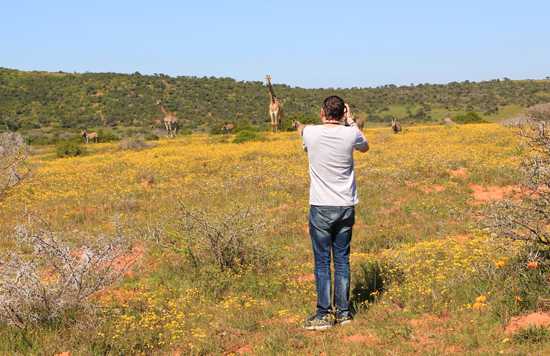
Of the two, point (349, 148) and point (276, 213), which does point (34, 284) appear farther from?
point (276, 213)

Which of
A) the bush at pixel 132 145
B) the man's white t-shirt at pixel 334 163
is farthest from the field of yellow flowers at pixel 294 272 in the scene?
the bush at pixel 132 145

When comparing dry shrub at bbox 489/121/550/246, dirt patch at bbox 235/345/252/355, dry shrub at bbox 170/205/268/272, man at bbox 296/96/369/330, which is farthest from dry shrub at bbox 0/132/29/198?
dry shrub at bbox 489/121/550/246

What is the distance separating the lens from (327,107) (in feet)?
16.8

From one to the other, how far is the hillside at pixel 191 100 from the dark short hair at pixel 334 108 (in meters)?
42.2

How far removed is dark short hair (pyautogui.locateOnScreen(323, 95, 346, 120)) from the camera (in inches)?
200

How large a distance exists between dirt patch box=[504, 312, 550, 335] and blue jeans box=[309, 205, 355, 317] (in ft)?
5.01

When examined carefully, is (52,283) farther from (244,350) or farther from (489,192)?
(489,192)

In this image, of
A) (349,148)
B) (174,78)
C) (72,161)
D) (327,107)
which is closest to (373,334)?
(349,148)

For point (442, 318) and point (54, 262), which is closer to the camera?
point (442, 318)

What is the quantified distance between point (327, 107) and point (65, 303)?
11.0 feet

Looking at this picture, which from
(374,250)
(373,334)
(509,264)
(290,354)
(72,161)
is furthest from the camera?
(72,161)

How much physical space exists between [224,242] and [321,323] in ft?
8.87

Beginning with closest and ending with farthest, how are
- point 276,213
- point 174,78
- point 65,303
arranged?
1. point 65,303
2. point 276,213
3. point 174,78

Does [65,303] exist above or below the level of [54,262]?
below
